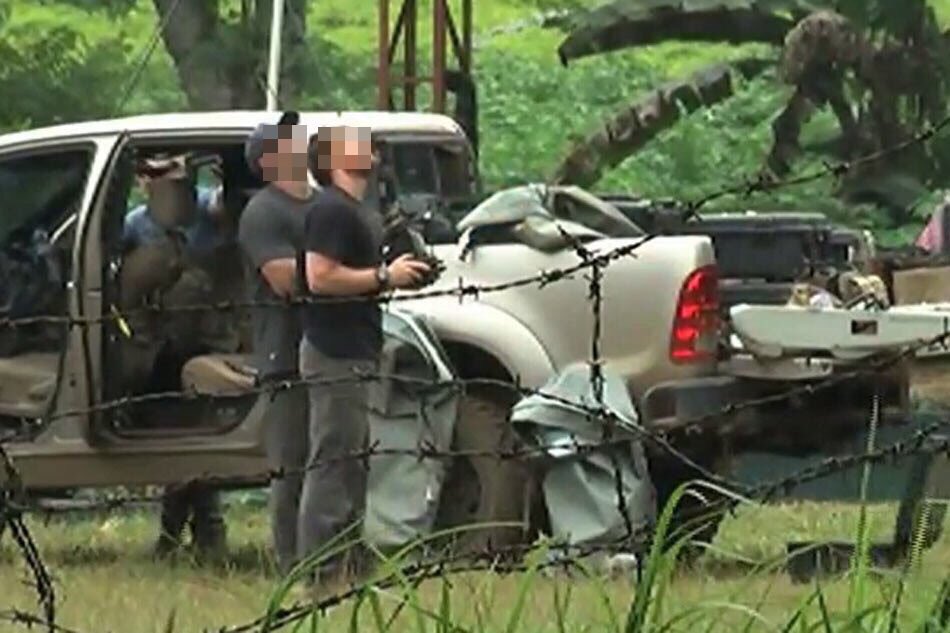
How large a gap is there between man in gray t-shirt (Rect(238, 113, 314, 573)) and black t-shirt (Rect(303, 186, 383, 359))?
1.27 feet

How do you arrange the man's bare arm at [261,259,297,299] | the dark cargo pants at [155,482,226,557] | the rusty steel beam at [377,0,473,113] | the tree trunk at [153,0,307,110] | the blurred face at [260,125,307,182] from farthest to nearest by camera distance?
1. the tree trunk at [153,0,307,110]
2. the rusty steel beam at [377,0,473,113]
3. the dark cargo pants at [155,482,226,557]
4. the blurred face at [260,125,307,182]
5. the man's bare arm at [261,259,297,299]

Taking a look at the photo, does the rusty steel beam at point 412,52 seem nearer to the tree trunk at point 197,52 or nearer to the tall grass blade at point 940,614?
the tree trunk at point 197,52

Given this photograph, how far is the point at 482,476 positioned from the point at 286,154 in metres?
1.49

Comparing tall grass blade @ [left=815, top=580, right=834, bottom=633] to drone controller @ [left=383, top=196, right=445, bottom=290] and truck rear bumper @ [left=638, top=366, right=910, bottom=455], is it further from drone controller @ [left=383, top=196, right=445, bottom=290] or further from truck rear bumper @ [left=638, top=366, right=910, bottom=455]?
truck rear bumper @ [left=638, top=366, right=910, bottom=455]

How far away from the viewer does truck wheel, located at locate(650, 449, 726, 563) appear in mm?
5312

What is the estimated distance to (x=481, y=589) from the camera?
5.60m

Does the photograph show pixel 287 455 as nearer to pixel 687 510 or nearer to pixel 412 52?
pixel 687 510

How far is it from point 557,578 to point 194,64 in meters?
18.3

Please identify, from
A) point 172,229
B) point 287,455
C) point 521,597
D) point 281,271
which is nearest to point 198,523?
point 172,229

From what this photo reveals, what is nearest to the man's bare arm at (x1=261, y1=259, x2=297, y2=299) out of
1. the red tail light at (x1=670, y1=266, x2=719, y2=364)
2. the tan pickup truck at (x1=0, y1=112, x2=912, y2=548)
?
the tan pickup truck at (x1=0, y1=112, x2=912, y2=548)

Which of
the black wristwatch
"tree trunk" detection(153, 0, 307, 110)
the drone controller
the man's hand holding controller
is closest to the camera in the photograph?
the man's hand holding controller

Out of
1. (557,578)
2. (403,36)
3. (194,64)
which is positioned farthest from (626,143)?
(557,578)

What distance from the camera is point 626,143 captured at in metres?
21.9

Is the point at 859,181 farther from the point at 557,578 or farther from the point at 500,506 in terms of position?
the point at 557,578
